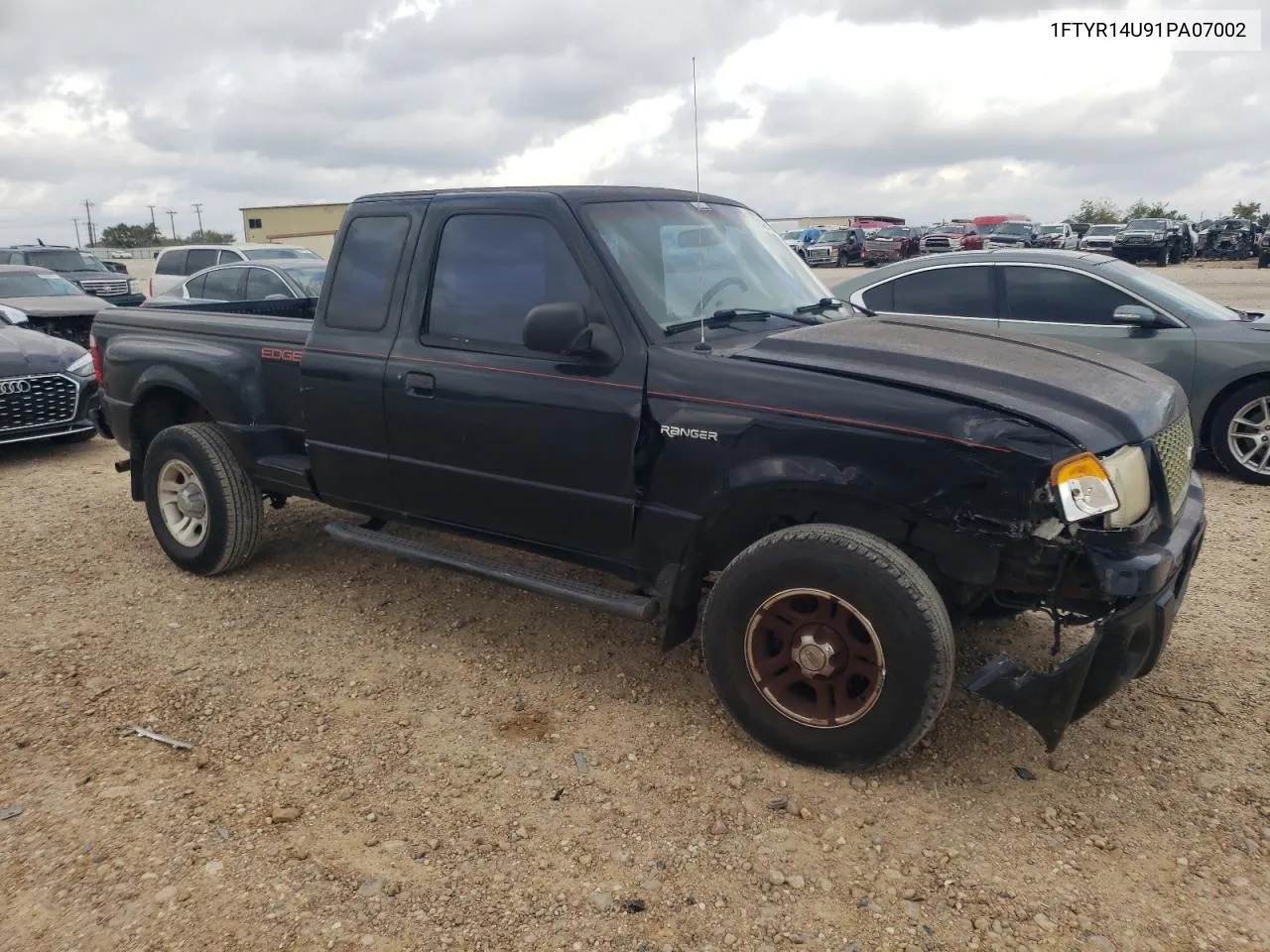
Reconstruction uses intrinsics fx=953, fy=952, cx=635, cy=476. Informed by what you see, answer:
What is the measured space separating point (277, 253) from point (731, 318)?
14.2m

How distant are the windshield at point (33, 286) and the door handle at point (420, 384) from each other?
1174cm

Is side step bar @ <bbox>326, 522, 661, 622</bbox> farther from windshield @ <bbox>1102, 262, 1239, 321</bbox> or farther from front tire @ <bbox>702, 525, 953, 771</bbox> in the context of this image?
windshield @ <bbox>1102, 262, 1239, 321</bbox>

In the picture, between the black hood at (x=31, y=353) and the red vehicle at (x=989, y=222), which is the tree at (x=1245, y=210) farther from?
the black hood at (x=31, y=353)

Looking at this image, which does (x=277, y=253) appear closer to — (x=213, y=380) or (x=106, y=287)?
(x=106, y=287)

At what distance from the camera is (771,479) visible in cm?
317

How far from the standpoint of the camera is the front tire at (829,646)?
2977mm

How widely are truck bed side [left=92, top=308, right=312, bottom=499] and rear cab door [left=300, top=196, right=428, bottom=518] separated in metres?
0.23

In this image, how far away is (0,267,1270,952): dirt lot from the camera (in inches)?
103

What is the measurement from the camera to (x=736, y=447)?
326 centimetres

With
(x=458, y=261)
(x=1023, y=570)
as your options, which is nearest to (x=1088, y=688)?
(x=1023, y=570)

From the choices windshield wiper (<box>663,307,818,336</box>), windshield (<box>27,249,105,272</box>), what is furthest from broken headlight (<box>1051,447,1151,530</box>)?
windshield (<box>27,249,105,272</box>)

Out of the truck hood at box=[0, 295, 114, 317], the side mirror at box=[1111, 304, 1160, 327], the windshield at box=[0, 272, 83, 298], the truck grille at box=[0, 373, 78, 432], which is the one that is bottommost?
the truck grille at box=[0, 373, 78, 432]

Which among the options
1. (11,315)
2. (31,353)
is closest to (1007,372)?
(31,353)

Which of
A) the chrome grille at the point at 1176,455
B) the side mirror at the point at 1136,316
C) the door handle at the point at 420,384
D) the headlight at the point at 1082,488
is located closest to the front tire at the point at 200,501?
the door handle at the point at 420,384
